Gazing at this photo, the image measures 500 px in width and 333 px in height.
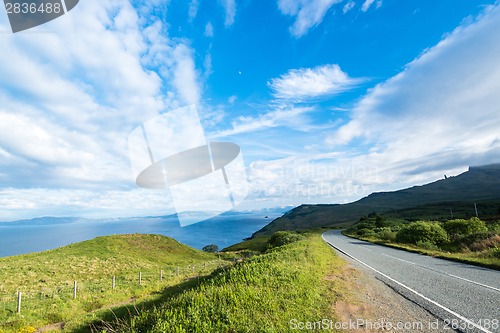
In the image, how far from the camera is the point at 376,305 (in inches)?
320

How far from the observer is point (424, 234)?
32000 millimetres

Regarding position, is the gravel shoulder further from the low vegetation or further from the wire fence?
the wire fence

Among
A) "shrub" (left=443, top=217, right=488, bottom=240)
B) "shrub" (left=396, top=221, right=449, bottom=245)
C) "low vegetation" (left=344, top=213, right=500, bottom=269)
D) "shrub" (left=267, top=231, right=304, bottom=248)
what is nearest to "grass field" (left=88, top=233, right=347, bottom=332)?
"low vegetation" (left=344, top=213, right=500, bottom=269)

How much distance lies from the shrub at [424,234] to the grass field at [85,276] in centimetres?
2759

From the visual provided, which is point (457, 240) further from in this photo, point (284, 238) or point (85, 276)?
point (85, 276)

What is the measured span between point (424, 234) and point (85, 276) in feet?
137

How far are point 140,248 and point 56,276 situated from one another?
57.6ft

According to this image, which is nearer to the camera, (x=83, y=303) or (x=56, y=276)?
(x=83, y=303)

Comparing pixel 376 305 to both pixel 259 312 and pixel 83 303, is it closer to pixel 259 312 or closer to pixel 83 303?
pixel 259 312

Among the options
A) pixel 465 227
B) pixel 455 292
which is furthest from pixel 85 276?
pixel 465 227

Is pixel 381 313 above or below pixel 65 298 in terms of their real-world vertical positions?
above

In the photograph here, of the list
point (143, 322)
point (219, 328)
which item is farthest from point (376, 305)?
point (143, 322)

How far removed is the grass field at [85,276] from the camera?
597 inches

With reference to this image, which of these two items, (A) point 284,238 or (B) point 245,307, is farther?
(A) point 284,238
